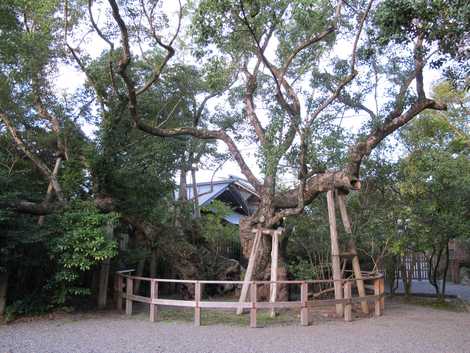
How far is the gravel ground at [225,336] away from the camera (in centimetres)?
655

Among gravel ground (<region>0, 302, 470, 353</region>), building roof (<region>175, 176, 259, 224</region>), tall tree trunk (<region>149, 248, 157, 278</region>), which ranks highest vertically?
building roof (<region>175, 176, 259, 224</region>)

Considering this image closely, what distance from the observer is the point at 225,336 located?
746cm

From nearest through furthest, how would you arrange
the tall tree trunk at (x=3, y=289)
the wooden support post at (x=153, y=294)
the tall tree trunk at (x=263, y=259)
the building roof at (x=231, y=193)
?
Result: the wooden support post at (x=153, y=294) < the tall tree trunk at (x=3, y=289) < the tall tree trunk at (x=263, y=259) < the building roof at (x=231, y=193)

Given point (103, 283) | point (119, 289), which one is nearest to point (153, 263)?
point (103, 283)

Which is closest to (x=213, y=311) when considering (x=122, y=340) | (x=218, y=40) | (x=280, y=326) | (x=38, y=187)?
(x=280, y=326)

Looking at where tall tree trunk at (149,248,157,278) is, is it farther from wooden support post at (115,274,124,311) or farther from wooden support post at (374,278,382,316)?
wooden support post at (374,278,382,316)

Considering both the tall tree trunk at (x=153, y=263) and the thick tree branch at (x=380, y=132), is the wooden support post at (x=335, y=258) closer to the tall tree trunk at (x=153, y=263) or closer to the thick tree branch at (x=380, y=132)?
the thick tree branch at (x=380, y=132)

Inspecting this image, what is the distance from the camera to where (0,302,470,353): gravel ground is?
21.5 feet

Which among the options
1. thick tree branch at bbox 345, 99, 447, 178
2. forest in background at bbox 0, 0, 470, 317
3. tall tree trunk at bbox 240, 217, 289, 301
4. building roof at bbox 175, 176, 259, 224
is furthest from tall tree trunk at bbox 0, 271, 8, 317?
building roof at bbox 175, 176, 259, 224

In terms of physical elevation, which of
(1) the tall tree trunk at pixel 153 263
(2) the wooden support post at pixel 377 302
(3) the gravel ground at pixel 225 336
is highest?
(1) the tall tree trunk at pixel 153 263

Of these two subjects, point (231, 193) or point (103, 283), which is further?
point (231, 193)

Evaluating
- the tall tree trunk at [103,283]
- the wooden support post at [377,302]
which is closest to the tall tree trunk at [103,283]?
the tall tree trunk at [103,283]

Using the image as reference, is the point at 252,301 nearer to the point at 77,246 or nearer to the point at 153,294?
the point at 153,294

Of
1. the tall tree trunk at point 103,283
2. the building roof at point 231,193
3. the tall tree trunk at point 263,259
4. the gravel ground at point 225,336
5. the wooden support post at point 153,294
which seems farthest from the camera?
the building roof at point 231,193
